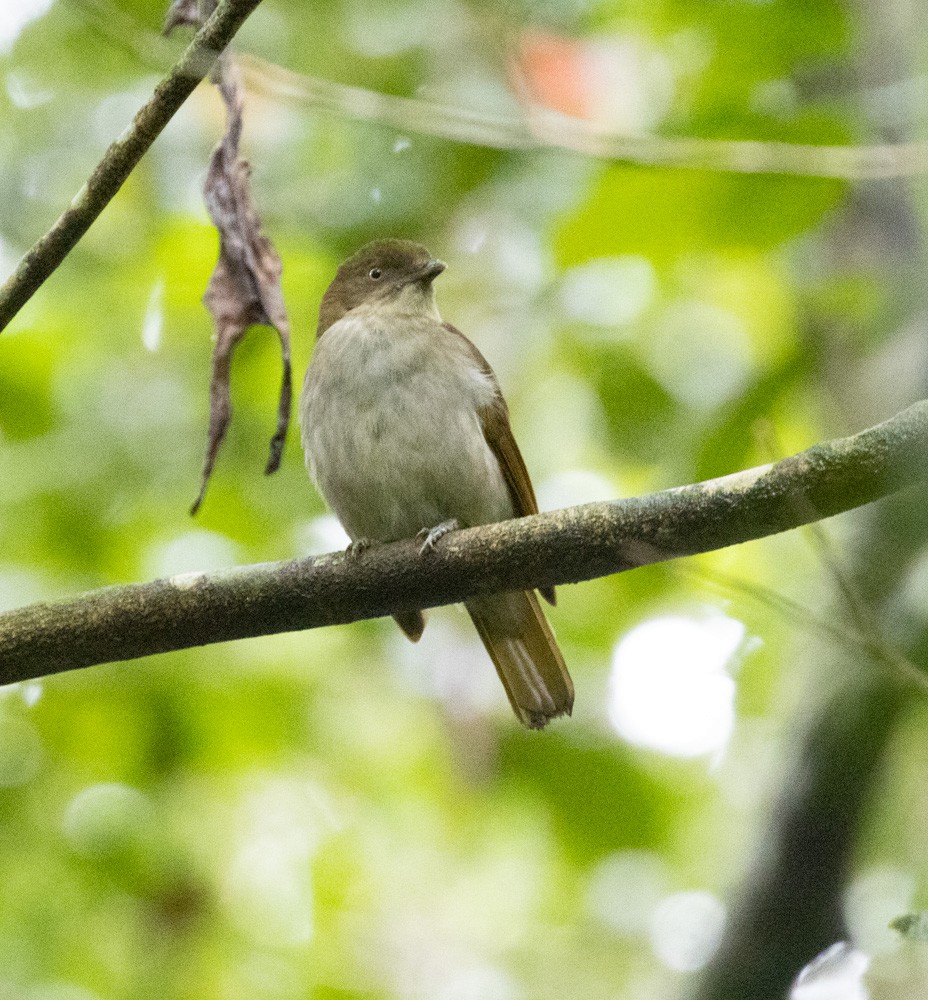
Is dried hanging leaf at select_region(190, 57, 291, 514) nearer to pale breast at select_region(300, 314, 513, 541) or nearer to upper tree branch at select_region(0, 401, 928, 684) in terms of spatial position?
upper tree branch at select_region(0, 401, 928, 684)

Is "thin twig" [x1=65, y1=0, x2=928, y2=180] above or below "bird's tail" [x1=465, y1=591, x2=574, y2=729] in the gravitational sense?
above

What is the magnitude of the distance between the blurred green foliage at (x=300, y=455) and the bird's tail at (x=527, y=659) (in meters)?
0.63

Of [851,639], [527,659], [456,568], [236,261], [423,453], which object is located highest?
[423,453]

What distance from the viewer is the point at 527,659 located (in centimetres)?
474

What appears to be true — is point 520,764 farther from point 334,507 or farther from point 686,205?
point 686,205

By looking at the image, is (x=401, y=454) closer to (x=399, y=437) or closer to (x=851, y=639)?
(x=399, y=437)

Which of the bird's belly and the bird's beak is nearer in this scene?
the bird's belly

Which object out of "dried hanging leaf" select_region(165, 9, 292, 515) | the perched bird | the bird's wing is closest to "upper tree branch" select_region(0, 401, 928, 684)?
"dried hanging leaf" select_region(165, 9, 292, 515)

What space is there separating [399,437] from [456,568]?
4.97 feet

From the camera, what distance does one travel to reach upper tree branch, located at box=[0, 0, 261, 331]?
2.62 metres

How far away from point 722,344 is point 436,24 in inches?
83.0

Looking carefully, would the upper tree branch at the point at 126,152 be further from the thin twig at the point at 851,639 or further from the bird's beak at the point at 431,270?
the bird's beak at the point at 431,270

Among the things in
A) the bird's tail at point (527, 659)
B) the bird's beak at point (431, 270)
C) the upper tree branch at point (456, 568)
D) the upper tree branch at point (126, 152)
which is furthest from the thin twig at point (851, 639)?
the bird's beak at point (431, 270)

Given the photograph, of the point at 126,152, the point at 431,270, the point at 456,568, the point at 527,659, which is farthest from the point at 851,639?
the point at 431,270
